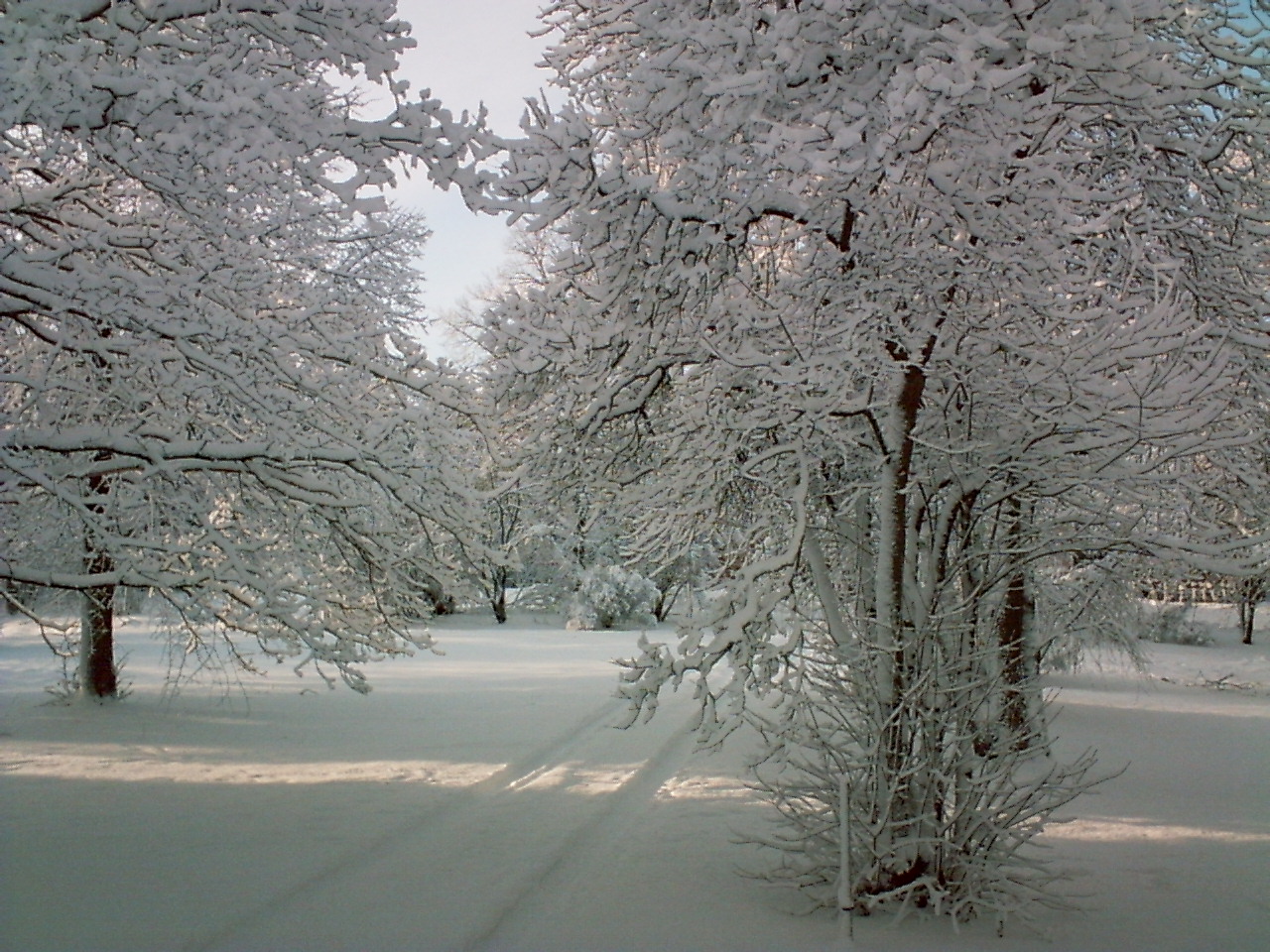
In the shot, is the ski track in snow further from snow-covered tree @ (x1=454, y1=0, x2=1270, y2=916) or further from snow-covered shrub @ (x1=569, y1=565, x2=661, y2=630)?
snow-covered shrub @ (x1=569, y1=565, x2=661, y2=630)

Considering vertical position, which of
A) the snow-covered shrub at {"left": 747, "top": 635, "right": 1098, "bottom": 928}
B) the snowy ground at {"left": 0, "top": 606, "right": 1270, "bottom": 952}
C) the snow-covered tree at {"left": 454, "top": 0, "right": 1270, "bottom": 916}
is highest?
the snow-covered tree at {"left": 454, "top": 0, "right": 1270, "bottom": 916}

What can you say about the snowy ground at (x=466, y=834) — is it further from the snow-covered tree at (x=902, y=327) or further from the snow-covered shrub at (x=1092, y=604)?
the snow-covered shrub at (x=1092, y=604)

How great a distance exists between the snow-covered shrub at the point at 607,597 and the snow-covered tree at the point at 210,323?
17.5 metres

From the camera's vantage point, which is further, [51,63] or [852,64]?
[852,64]

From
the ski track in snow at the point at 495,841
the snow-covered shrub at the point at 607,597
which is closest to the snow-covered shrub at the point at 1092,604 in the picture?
the ski track in snow at the point at 495,841

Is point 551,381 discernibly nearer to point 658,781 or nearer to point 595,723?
point 658,781

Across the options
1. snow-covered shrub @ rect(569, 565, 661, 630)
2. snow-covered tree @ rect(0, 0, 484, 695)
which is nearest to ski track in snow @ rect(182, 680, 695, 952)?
snow-covered tree @ rect(0, 0, 484, 695)

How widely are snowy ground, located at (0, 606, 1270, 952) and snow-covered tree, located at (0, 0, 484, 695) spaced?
1365 millimetres

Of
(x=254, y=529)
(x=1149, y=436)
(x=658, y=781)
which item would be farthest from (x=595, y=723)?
(x=1149, y=436)

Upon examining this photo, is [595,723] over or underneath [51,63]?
underneath

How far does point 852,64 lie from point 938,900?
4548 millimetres

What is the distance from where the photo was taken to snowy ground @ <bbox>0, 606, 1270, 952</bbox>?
4680mm

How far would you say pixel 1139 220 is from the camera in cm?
570

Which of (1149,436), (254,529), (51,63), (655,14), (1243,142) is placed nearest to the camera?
(51,63)
